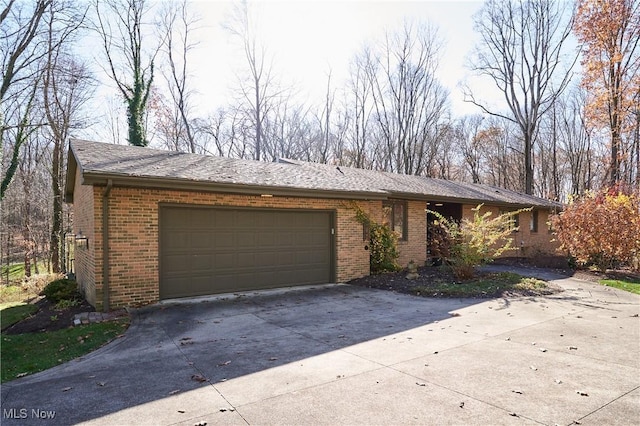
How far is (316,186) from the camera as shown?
385 inches

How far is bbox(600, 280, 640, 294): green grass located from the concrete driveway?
295cm

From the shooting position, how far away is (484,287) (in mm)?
9344

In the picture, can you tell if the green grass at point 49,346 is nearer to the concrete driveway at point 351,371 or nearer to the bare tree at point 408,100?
the concrete driveway at point 351,371

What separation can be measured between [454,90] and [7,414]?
98.8 ft

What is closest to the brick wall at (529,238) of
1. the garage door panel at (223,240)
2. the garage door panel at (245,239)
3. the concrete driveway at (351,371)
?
the concrete driveway at (351,371)

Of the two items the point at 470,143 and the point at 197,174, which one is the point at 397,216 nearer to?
the point at 197,174

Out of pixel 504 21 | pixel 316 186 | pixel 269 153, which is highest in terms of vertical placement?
pixel 504 21

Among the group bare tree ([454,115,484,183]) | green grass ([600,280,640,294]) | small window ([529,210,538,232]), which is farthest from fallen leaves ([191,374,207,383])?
bare tree ([454,115,484,183])

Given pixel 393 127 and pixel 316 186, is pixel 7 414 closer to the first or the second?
pixel 316 186

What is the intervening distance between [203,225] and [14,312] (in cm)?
433

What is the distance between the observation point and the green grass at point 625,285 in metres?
9.34

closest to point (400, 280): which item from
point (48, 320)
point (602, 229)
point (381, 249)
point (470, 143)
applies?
point (381, 249)

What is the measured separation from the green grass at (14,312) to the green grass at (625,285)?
541 inches

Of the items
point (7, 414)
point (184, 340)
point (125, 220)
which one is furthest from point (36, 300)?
point (7, 414)
